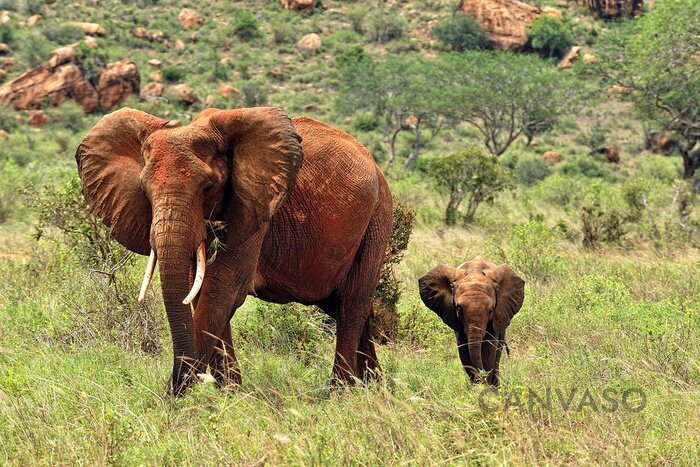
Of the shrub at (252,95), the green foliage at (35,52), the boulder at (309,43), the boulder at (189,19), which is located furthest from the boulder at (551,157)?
the boulder at (189,19)

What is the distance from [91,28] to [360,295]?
46882mm

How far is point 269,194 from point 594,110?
49.1 meters

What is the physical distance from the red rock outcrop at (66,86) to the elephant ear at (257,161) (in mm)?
35812

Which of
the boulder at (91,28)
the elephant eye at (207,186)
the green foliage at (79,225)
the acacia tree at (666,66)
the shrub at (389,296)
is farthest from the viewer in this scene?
the boulder at (91,28)

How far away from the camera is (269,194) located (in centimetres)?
471

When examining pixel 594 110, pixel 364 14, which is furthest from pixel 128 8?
pixel 594 110

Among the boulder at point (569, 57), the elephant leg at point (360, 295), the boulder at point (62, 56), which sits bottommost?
the boulder at point (569, 57)

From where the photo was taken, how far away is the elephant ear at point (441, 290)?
19.9 ft

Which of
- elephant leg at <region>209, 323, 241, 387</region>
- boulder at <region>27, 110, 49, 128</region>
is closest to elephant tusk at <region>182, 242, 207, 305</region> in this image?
elephant leg at <region>209, 323, 241, 387</region>

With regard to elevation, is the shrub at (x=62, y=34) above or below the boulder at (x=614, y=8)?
above

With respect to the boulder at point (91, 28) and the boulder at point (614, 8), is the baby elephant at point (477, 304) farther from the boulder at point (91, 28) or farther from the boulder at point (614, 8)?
the boulder at point (614, 8)

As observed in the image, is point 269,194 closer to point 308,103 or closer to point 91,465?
point 91,465

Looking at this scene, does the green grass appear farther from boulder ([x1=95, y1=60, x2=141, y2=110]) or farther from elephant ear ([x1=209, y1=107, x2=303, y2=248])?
boulder ([x1=95, y1=60, x2=141, y2=110])

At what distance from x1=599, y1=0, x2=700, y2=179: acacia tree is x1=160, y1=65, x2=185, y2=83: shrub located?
24676 millimetres
